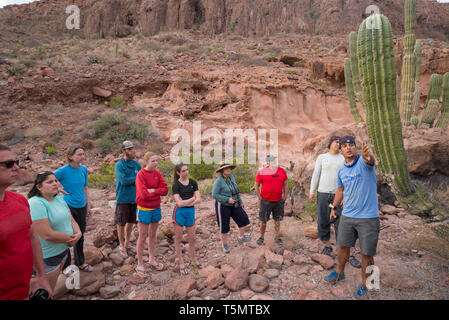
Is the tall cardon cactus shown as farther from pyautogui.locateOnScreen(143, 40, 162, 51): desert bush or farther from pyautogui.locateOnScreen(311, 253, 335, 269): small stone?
pyautogui.locateOnScreen(143, 40, 162, 51): desert bush

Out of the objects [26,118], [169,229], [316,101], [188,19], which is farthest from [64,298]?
[188,19]

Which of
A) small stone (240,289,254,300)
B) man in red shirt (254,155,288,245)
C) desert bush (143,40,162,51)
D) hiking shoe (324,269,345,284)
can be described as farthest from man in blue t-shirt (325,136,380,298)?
desert bush (143,40,162,51)

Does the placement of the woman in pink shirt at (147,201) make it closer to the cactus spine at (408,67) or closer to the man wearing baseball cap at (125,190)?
the man wearing baseball cap at (125,190)

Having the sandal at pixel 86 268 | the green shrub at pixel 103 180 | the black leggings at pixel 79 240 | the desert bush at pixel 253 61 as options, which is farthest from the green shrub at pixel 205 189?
the desert bush at pixel 253 61

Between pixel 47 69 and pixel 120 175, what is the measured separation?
13541mm

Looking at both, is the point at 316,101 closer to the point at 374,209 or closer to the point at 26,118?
the point at 374,209

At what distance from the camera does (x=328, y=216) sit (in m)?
3.61

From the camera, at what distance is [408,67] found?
6605mm

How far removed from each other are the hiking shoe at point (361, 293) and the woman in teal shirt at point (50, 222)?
3.07 metres

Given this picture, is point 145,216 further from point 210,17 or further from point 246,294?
point 210,17

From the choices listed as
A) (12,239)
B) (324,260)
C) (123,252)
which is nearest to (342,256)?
(324,260)

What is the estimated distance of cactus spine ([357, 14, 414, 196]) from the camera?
3.75 meters

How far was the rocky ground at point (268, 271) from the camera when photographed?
290 cm

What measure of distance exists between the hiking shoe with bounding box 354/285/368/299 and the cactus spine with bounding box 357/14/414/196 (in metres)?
1.80
